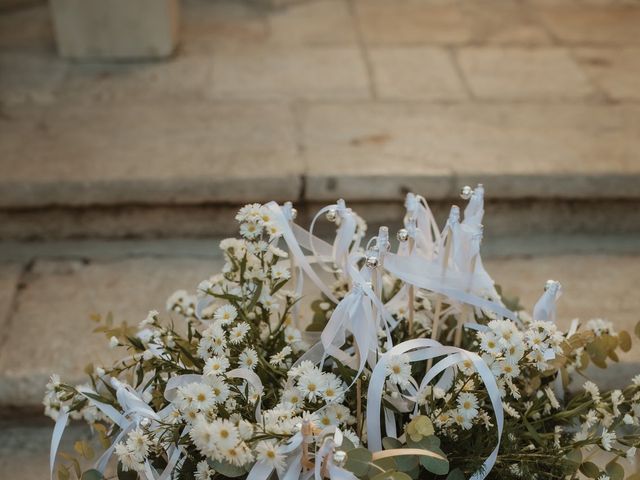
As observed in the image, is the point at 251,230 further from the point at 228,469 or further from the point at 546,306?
the point at 546,306

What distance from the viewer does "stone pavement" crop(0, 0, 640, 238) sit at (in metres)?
1.79

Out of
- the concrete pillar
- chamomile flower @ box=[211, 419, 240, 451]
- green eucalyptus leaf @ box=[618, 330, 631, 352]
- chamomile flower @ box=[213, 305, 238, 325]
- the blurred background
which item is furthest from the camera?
the concrete pillar

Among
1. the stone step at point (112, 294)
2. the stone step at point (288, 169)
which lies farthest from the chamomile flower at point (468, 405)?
the stone step at point (288, 169)

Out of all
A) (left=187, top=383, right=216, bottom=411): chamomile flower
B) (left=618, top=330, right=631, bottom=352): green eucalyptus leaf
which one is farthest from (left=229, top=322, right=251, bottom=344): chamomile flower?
(left=618, top=330, right=631, bottom=352): green eucalyptus leaf

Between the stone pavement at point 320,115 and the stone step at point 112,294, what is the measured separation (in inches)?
4.3

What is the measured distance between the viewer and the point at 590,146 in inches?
75.7

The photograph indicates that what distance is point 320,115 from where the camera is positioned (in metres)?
2.06

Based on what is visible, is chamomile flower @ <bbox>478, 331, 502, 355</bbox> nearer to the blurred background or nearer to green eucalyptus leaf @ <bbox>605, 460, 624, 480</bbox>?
green eucalyptus leaf @ <bbox>605, 460, 624, 480</bbox>

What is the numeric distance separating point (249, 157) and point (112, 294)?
46 centimetres

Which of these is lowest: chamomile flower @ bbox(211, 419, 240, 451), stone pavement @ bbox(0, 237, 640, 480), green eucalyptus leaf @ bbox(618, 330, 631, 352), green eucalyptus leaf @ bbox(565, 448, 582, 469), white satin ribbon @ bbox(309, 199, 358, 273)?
stone pavement @ bbox(0, 237, 640, 480)

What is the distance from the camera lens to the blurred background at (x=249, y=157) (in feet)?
5.46

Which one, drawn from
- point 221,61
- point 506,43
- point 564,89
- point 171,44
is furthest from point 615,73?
point 171,44

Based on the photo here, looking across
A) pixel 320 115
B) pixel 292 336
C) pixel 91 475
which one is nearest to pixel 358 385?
pixel 292 336

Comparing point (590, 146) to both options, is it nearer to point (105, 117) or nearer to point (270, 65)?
point (270, 65)
